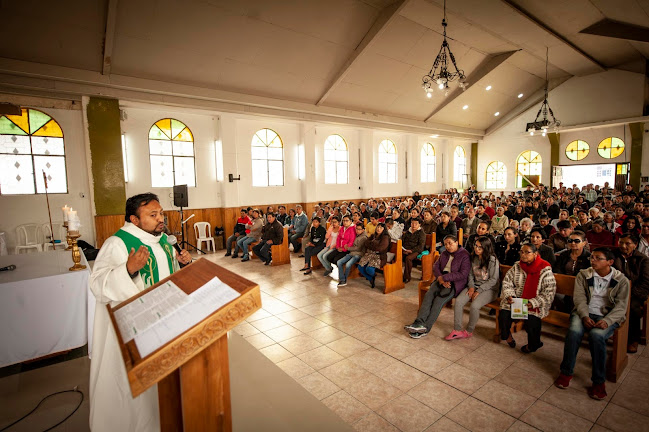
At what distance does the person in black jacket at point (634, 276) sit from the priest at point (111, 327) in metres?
4.23

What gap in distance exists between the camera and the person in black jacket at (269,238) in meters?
7.33

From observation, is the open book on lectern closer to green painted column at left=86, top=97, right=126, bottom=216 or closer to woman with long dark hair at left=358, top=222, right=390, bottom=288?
woman with long dark hair at left=358, top=222, right=390, bottom=288

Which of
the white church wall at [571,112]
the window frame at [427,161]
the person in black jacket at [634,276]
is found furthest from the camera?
the window frame at [427,161]

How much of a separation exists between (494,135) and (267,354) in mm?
17185

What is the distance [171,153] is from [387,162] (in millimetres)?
8666

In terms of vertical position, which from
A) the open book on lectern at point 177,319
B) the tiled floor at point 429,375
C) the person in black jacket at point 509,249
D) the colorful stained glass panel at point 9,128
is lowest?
the tiled floor at point 429,375

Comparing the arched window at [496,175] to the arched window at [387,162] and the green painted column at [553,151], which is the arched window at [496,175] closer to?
the green painted column at [553,151]

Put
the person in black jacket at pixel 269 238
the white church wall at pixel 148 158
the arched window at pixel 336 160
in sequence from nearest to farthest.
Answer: the person in black jacket at pixel 269 238 < the white church wall at pixel 148 158 < the arched window at pixel 336 160

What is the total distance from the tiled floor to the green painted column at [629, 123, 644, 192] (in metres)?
13.0

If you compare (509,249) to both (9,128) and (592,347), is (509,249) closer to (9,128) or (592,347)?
(592,347)

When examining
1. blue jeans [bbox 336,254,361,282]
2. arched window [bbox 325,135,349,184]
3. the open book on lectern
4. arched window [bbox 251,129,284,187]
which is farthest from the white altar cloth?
arched window [bbox 325,135,349,184]

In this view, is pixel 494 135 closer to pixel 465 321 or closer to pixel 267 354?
pixel 465 321

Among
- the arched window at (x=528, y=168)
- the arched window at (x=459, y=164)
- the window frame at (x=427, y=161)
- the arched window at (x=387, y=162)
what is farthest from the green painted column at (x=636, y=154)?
the arched window at (x=387, y=162)

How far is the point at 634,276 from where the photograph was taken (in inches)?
132
